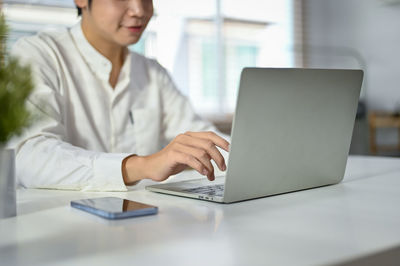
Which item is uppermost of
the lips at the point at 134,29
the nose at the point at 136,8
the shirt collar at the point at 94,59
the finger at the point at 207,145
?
the nose at the point at 136,8

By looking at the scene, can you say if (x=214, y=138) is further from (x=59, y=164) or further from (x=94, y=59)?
(x=94, y=59)

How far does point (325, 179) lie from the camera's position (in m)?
0.89

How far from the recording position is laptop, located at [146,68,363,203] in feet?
2.29

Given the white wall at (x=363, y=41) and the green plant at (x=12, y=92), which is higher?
the white wall at (x=363, y=41)

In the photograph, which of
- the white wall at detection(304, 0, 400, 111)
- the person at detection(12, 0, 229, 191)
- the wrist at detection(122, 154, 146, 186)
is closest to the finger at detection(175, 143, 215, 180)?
the wrist at detection(122, 154, 146, 186)

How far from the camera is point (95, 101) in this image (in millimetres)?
1487

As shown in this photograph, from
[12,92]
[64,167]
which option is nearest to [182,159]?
[64,167]

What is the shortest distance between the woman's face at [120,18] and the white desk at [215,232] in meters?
0.75

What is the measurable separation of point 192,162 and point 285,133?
6.3 inches

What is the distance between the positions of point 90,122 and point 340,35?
4347 millimetres

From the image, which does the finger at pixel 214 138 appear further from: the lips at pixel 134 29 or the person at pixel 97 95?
the lips at pixel 134 29

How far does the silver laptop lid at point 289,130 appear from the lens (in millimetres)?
697

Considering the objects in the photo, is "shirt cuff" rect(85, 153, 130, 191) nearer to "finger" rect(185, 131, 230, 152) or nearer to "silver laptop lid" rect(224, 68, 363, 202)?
"finger" rect(185, 131, 230, 152)

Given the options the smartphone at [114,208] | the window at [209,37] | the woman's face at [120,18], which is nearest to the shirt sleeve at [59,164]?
the smartphone at [114,208]
